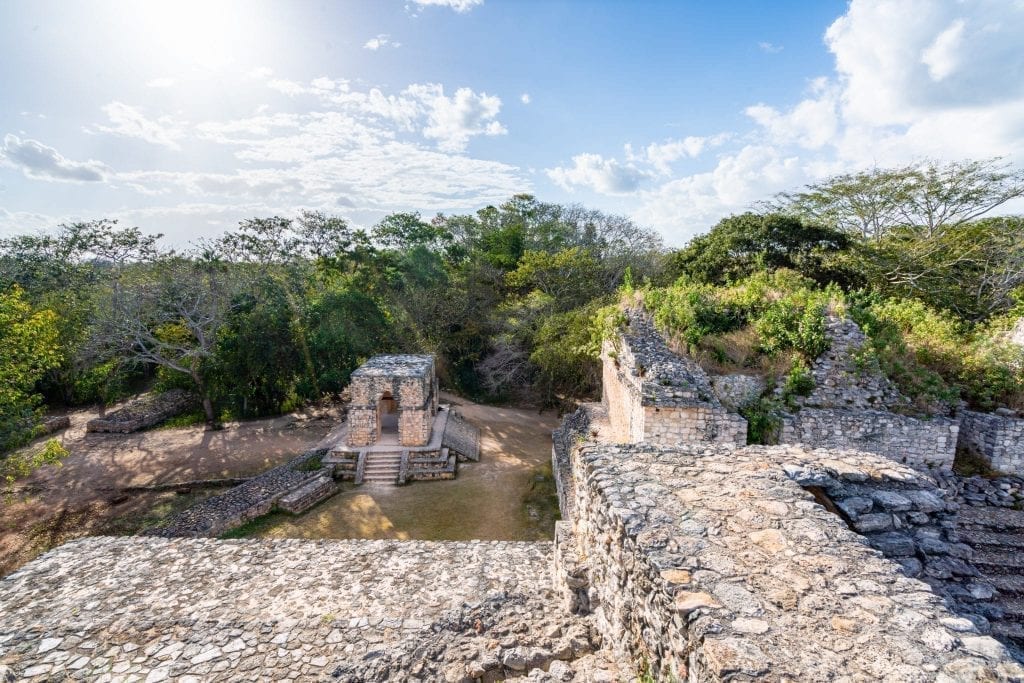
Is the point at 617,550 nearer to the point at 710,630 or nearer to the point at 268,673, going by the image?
the point at 710,630

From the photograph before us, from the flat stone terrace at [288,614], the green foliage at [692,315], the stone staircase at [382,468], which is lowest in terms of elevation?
the stone staircase at [382,468]

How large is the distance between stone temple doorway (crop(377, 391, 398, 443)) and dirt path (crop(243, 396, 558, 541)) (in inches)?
70.1

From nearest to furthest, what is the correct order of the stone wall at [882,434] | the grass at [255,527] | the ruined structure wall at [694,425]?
the stone wall at [882,434] < the ruined structure wall at [694,425] < the grass at [255,527]

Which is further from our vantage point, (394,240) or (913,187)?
(394,240)

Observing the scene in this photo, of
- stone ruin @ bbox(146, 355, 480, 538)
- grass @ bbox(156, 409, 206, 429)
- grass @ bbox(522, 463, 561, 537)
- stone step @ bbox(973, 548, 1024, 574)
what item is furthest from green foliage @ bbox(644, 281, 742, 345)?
grass @ bbox(156, 409, 206, 429)

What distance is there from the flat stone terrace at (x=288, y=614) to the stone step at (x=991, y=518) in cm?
572

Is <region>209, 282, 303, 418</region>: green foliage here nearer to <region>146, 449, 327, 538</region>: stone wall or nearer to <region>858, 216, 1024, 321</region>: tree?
<region>146, 449, 327, 538</region>: stone wall

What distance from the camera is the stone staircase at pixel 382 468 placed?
35.7 feet

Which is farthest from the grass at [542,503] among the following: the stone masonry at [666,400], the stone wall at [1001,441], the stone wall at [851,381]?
the stone wall at [1001,441]

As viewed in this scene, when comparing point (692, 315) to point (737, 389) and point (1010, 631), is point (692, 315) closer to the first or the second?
point (737, 389)

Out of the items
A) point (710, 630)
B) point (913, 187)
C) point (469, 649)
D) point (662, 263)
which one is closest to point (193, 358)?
point (469, 649)

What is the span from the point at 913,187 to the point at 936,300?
3.76 meters

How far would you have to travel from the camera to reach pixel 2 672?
357 cm

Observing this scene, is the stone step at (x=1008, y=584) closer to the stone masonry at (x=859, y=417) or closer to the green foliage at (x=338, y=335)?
the stone masonry at (x=859, y=417)
